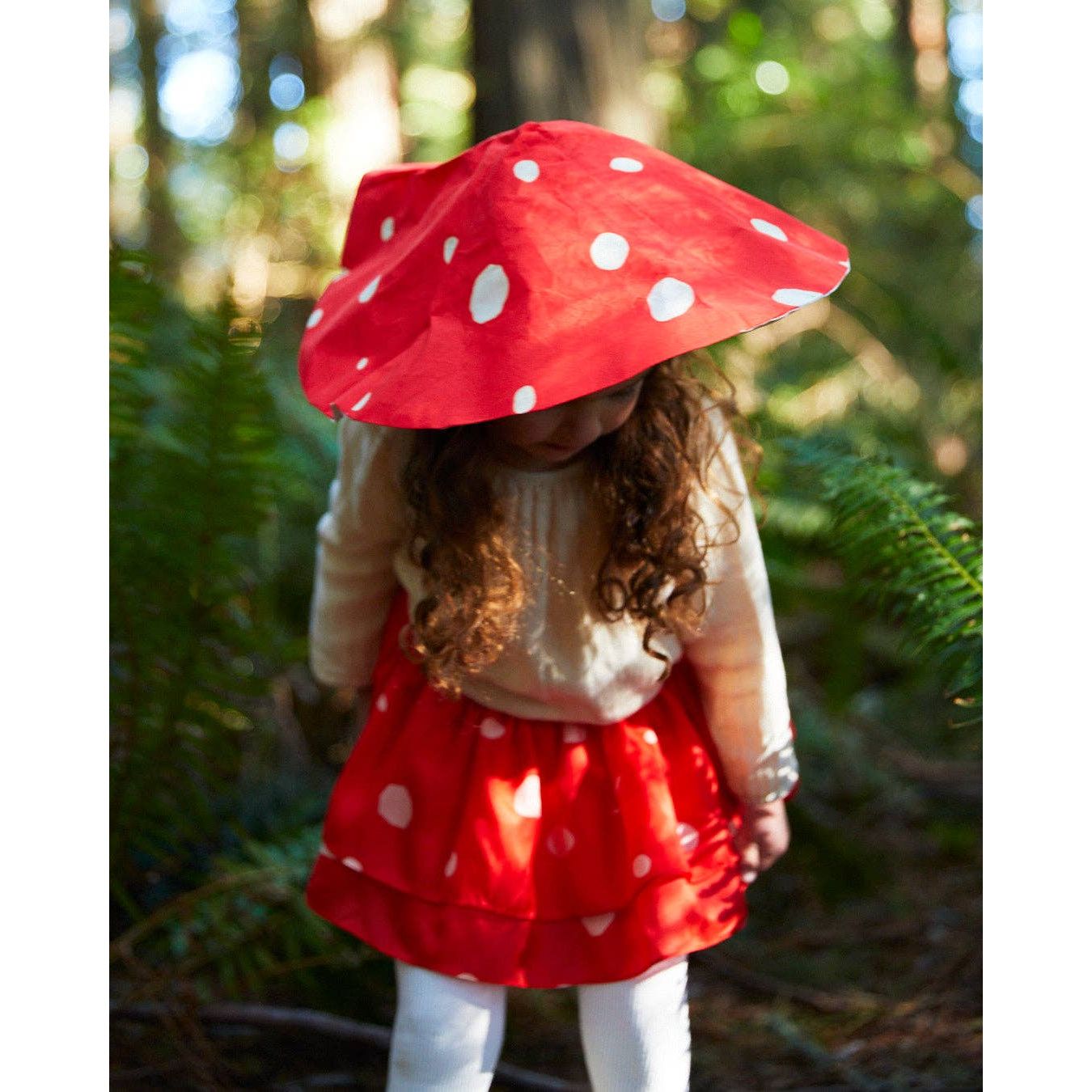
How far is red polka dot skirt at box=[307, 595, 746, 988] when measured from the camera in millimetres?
1252

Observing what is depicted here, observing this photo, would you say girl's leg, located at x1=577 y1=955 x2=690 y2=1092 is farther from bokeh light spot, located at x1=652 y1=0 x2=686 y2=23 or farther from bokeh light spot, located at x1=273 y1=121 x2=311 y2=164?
bokeh light spot, located at x1=652 y1=0 x2=686 y2=23

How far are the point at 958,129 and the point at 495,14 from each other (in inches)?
103

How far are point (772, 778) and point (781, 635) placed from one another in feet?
6.12

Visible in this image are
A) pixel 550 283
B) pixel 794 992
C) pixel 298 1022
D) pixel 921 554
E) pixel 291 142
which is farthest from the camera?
pixel 291 142

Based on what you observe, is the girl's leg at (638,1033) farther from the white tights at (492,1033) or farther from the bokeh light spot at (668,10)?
the bokeh light spot at (668,10)

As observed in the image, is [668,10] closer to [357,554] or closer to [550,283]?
[357,554]

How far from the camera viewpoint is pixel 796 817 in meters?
2.29

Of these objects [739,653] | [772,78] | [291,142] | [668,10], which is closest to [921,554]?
[739,653]

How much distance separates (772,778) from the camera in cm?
134

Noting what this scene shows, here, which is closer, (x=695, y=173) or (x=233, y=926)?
(x=695, y=173)

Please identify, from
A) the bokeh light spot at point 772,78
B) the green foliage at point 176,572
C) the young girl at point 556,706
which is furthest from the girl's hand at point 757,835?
the bokeh light spot at point 772,78
